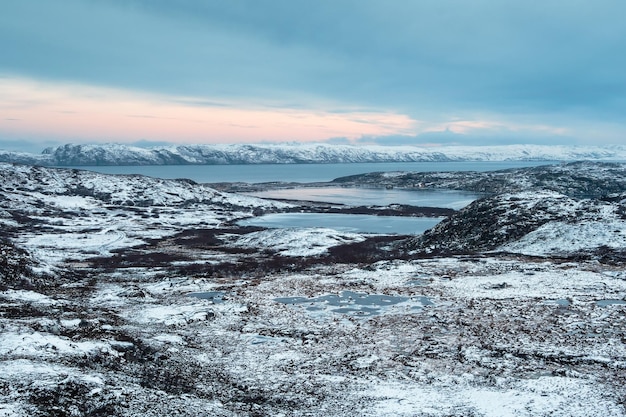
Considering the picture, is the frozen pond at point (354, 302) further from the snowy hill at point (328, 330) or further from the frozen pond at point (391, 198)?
the frozen pond at point (391, 198)

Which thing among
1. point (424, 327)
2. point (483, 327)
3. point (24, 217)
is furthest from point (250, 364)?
point (24, 217)

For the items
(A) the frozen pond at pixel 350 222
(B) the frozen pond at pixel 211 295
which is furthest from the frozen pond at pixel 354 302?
(A) the frozen pond at pixel 350 222

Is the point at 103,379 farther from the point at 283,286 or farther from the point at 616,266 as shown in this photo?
the point at 616,266

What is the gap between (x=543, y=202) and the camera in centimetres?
5372

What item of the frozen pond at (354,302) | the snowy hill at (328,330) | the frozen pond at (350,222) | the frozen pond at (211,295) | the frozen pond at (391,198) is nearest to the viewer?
the snowy hill at (328,330)

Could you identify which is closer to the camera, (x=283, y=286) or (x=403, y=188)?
(x=283, y=286)

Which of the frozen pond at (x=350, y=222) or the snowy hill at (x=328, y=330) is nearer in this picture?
the snowy hill at (x=328, y=330)

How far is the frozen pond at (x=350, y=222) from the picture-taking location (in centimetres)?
7475

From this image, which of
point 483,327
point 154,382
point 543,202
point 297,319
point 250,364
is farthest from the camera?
point 543,202

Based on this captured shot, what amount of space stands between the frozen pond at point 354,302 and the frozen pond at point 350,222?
150 ft

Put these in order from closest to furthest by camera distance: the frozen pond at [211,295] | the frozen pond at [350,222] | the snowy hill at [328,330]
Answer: the snowy hill at [328,330] < the frozen pond at [211,295] < the frozen pond at [350,222]

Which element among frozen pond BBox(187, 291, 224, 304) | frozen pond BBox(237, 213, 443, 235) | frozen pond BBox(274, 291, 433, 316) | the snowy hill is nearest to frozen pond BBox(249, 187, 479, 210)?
frozen pond BBox(237, 213, 443, 235)

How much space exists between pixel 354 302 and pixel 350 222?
60844 millimetres

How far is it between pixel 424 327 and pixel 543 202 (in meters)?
40.7
